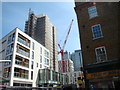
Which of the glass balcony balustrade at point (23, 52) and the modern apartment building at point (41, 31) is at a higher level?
the modern apartment building at point (41, 31)

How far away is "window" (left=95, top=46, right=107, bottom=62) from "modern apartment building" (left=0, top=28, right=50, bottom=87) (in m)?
22.0

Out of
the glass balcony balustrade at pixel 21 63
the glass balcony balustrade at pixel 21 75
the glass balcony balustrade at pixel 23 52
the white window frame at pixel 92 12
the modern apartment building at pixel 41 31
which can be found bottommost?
the glass balcony balustrade at pixel 21 75

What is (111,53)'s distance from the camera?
14.1 m

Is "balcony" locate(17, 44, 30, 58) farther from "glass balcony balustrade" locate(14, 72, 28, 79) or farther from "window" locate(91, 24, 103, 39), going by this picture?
"window" locate(91, 24, 103, 39)

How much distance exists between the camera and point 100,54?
1468 cm

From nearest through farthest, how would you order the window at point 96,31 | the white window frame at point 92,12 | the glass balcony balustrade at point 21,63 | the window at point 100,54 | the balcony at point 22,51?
the window at point 100,54, the window at point 96,31, the white window frame at point 92,12, the glass balcony balustrade at point 21,63, the balcony at point 22,51

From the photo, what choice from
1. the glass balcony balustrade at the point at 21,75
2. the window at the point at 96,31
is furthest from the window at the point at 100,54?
the glass balcony balustrade at the point at 21,75

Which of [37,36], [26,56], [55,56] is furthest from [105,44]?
[55,56]

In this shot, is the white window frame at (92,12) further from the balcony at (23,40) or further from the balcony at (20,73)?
the balcony at (23,40)

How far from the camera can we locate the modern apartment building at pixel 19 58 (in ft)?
100

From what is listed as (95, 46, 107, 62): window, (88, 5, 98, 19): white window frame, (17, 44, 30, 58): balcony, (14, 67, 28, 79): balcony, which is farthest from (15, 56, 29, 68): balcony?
(95, 46, 107, 62): window

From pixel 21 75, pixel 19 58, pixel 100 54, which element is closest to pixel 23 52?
pixel 19 58

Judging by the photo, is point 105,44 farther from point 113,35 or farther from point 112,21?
point 112,21

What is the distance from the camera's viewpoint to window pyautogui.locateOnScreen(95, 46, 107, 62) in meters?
14.4
